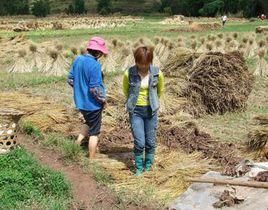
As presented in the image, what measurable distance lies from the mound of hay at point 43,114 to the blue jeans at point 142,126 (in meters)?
2.09

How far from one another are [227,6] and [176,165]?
50.4 metres

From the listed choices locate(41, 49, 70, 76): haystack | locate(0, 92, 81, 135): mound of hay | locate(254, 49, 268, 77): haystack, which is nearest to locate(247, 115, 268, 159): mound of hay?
locate(0, 92, 81, 135): mound of hay

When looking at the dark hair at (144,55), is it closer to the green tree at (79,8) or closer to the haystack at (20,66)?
the haystack at (20,66)

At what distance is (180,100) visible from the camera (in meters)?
10.2

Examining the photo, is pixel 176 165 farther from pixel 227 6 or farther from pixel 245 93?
pixel 227 6

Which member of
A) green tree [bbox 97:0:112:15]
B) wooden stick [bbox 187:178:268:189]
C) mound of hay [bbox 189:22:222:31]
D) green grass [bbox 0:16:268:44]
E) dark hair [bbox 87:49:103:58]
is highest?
dark hair [bbox 87:49:103:58]

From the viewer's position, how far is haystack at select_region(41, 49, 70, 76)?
15.6 m

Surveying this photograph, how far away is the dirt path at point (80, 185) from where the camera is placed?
19.2 feet

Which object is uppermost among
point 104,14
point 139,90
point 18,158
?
point 139,90

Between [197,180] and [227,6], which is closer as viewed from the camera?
[197,180]

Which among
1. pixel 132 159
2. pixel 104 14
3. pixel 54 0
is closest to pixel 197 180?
pixel 132 159

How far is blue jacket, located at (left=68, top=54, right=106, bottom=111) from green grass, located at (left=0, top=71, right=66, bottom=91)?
6180 mm

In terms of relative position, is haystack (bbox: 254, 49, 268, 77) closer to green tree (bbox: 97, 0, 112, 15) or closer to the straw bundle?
the straw bundle

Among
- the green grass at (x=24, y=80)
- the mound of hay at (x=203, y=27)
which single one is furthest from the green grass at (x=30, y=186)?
the mound of hay at (x=203, y=27)
